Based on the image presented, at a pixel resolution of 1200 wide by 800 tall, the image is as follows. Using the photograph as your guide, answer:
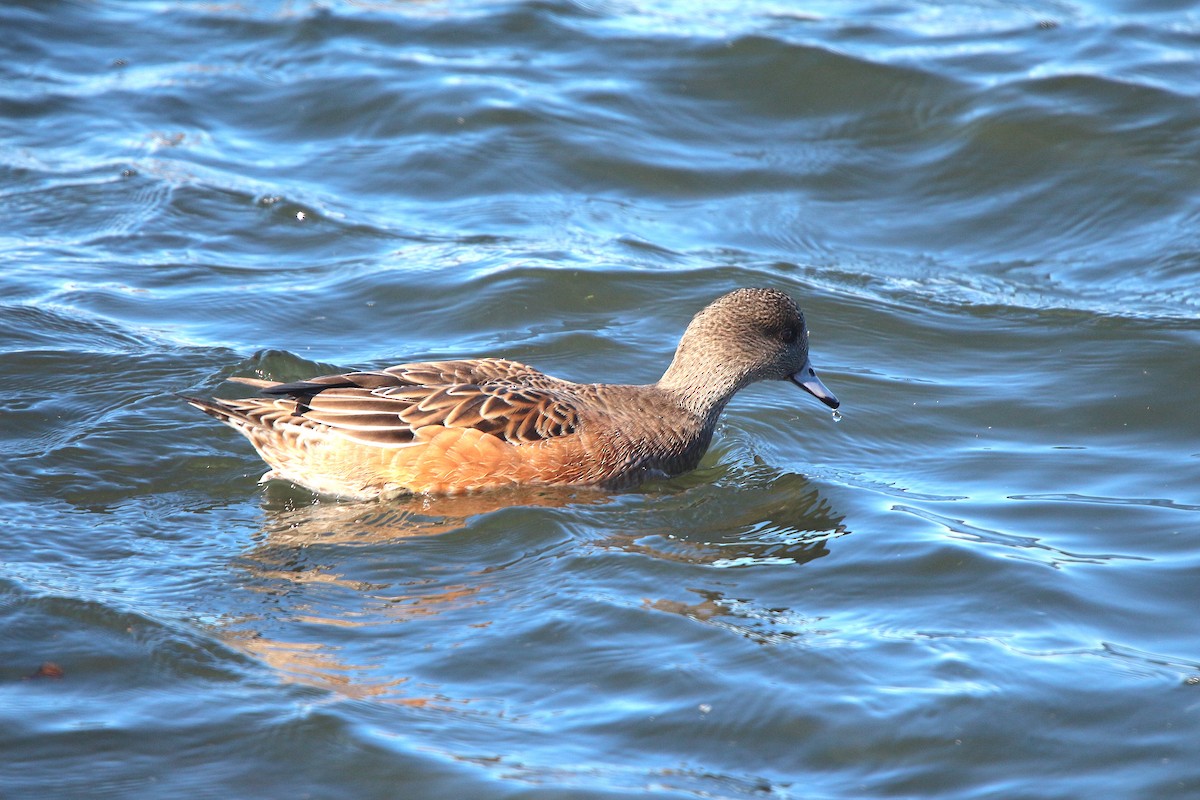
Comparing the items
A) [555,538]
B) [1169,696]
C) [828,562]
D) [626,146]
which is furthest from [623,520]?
[626,146]

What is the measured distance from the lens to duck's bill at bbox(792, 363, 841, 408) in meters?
7.87

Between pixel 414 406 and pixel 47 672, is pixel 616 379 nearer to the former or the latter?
pixel 414 406

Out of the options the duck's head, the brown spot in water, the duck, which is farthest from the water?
the duck's head

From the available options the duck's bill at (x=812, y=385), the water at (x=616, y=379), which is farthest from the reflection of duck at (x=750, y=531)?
the duck's bill at (x=812, y=385)

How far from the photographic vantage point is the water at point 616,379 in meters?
5.26

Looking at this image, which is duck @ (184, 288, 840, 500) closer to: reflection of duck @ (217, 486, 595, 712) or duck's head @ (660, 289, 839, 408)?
reflection of duck @ (217, 486, 595, 712)

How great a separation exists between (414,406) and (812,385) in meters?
2.37

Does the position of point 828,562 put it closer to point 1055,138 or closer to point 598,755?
point 598,755

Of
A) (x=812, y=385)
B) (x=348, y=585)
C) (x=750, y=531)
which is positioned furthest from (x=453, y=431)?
(x=812, y=385)

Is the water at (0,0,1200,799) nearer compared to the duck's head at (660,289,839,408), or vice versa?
the water at (0,0,1200,799)

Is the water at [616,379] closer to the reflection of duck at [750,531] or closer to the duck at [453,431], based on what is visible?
the reflection of duck at [750,531]

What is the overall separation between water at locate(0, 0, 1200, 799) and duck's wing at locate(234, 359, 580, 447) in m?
0.38

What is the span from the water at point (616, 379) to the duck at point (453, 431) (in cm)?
18

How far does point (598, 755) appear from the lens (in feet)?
16.7
